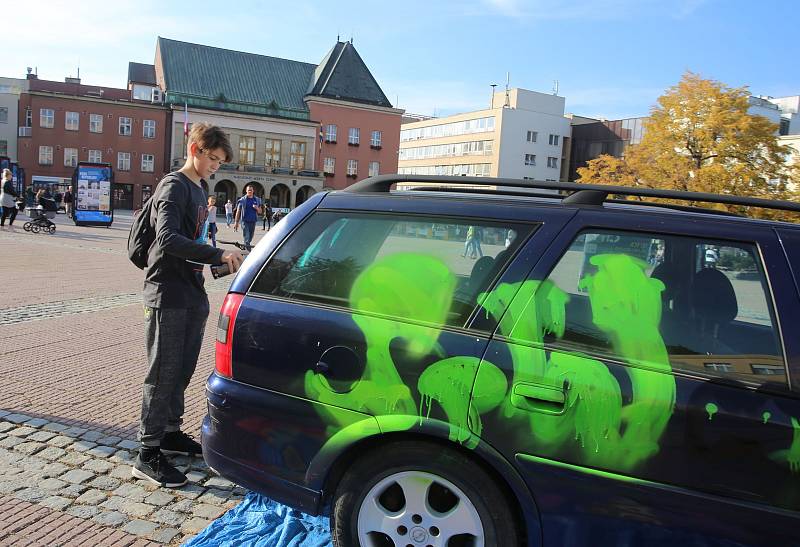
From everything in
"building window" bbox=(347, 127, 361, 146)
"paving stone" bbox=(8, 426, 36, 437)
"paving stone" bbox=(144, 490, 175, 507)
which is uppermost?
"building window" bbox=(347, 127, 361, 146)

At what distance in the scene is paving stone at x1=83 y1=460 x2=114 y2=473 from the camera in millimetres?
3715

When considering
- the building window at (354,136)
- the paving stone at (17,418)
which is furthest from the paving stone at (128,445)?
the building window at (354,136)


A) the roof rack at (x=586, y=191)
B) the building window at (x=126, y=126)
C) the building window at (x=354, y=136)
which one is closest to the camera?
the roof rack at (x=586, y=191)

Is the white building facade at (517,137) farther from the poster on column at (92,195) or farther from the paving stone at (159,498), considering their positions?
the paving stone at (159,498)

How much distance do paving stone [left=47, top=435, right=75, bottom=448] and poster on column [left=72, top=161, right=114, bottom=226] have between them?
84.0ft

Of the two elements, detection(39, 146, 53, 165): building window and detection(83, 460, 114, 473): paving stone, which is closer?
detection(83, 460, 114, 473): paving stone

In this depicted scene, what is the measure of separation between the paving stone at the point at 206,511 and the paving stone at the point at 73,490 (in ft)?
2.14

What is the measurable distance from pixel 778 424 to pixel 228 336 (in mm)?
2172

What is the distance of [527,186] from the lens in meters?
2.82

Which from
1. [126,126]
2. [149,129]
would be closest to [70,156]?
[126,126]

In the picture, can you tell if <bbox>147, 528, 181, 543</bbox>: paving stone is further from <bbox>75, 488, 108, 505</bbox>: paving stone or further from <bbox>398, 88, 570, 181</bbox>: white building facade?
<bbox>398, 88, 570, 181</bbox>: white building facade

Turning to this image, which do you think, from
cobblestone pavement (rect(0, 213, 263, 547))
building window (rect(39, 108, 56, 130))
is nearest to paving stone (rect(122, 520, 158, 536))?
cobblestone pavement (rect(0, 213, 263, 547))

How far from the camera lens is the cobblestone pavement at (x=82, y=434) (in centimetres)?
313

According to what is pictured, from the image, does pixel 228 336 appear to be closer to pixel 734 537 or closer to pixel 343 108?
pixel 734 537
